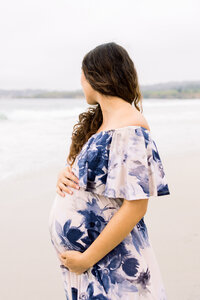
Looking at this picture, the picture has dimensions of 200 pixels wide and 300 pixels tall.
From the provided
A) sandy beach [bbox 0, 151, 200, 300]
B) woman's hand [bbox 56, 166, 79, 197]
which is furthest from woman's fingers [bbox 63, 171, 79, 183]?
sandy beach [bbox 0, 151, 200, 300]

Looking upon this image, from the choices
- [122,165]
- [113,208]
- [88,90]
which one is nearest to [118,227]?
[113,208]

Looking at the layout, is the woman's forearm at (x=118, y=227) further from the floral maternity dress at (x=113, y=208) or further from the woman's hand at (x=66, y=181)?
the woman's hand at (x=66, y=181)

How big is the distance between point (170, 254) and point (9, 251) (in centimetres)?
138

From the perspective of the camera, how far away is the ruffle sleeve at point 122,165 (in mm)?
1025

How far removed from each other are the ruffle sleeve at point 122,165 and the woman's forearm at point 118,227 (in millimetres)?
41

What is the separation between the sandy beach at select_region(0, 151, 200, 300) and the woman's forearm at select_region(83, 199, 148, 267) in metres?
→ 1.41

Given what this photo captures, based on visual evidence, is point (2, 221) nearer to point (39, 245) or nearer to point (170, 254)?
point (39, 245)

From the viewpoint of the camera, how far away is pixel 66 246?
4.00 ft

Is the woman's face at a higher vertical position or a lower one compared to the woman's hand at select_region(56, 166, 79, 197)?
higher

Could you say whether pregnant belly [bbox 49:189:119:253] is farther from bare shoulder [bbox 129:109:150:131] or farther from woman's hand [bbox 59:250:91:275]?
bare shoulder [bbox 129:109:150:131]

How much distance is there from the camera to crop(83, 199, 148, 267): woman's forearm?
104 centimetres

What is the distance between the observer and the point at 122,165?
1029 millimetres

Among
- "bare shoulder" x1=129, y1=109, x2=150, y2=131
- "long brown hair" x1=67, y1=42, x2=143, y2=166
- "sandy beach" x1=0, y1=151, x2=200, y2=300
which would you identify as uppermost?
"long brown hair" x1=67, y1=42, x2=143, y2=166

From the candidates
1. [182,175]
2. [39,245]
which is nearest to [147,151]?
[39,245]
